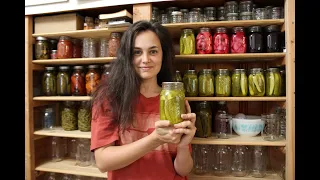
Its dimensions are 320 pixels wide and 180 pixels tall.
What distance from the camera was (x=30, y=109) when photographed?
1644 mm

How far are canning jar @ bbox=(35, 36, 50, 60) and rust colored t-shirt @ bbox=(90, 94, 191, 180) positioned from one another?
3.04ft

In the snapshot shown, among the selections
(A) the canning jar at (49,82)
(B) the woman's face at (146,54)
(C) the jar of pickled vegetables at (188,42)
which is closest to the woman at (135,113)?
(B) the woman's face at (146,54)

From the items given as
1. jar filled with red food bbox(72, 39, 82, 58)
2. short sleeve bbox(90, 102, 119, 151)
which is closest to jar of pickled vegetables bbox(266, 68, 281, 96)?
short sleeve bbox(90, 102, 119, 151)

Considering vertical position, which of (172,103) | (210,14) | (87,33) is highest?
(210,14)

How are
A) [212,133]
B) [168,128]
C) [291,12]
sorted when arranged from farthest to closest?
[212,133] < [291,12] < [168,128]

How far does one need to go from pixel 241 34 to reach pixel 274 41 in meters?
0.20

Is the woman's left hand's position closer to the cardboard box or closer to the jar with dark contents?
the jar with dark contents

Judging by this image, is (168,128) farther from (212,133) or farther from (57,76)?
(57,76)

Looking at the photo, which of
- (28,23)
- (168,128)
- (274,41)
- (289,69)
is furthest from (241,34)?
(28,23)

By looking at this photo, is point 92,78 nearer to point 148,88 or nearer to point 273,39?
point 148,88

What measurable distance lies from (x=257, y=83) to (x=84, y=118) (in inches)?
48.4

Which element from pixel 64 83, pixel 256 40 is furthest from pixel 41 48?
pixel 256 40

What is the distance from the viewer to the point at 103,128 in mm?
970

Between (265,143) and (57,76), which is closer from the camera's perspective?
(265,143)
